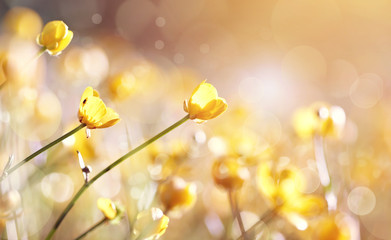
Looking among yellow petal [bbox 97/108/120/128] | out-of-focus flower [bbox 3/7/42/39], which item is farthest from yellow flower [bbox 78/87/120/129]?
out-of-focus flower [bbox 3/7/42/39]

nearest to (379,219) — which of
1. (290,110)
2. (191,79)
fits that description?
(191,79)

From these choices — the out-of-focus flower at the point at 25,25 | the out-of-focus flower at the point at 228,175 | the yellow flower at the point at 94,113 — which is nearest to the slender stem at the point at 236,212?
the out-of-focus flower at the point at 228,175

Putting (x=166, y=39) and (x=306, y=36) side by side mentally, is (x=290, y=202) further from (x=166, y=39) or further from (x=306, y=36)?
(x=306, y=36)

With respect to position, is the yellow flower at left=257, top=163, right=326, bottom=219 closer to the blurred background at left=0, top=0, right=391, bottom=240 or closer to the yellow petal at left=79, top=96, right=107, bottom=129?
the blurred background at left=0, top=0, right=391, bottom=240

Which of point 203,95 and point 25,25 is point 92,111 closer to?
point 203,95

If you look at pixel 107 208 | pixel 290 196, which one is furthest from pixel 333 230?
pixel 107 208

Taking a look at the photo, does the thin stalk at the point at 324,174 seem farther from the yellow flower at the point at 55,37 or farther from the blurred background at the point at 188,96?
the yellow flower at the point at 55,37
